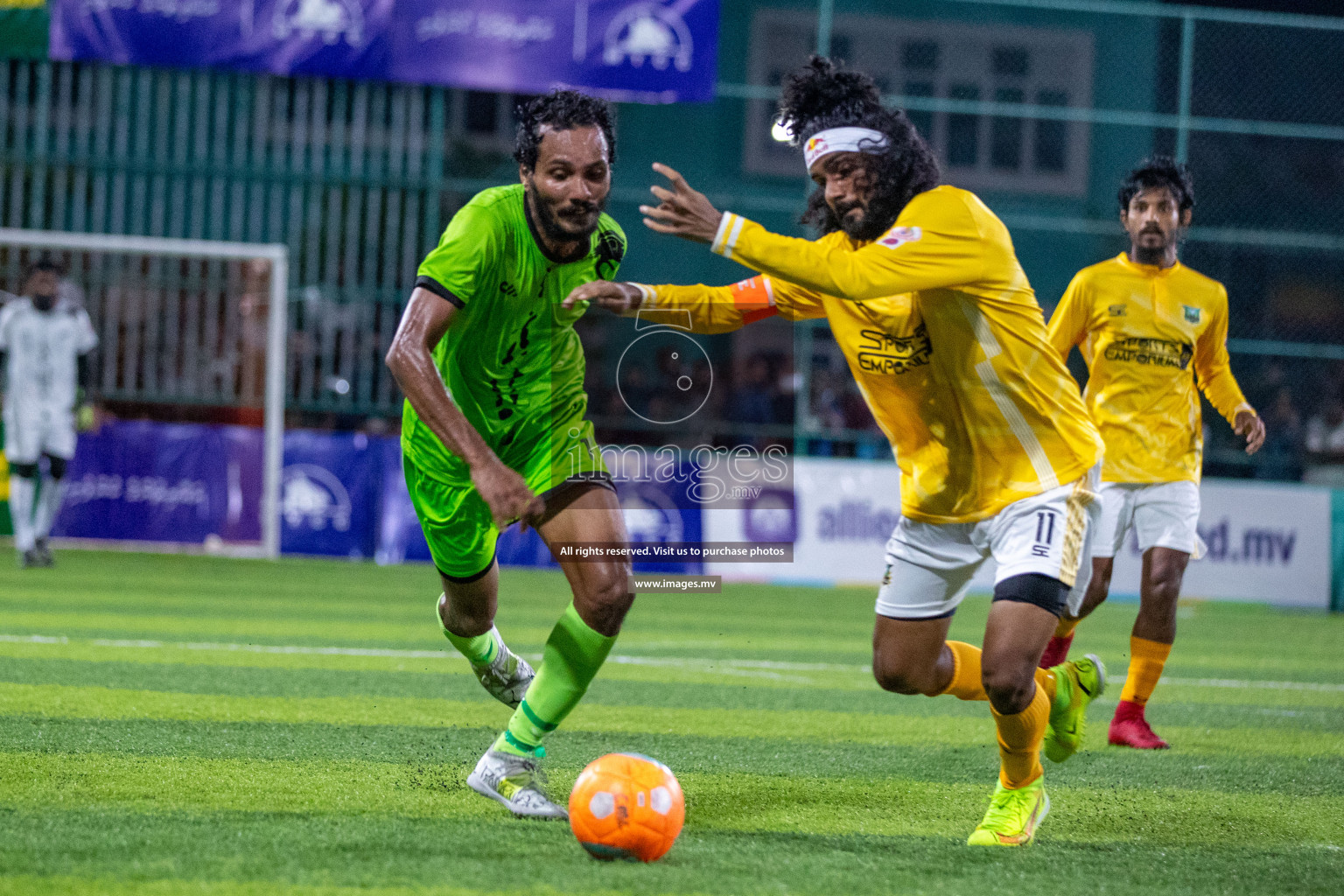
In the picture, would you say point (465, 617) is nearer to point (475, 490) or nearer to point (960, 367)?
point (475, 490)

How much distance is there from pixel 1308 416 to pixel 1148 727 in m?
10.9

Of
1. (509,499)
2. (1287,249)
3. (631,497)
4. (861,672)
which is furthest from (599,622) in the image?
(1287,249)

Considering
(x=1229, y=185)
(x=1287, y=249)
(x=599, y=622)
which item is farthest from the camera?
(x=1229, y=185)

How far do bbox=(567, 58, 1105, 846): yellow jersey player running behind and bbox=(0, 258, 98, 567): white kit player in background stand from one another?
9503 mm

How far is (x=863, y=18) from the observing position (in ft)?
61.1

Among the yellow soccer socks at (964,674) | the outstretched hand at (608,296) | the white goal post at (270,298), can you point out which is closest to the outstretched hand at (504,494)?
the outstretched hand at (608,296)

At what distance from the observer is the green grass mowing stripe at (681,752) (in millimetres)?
5180

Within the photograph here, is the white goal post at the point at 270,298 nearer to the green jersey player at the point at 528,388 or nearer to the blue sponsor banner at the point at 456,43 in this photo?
the blue sponsor banner at the point at 456,43

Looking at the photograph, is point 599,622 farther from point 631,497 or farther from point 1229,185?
point 1229,185

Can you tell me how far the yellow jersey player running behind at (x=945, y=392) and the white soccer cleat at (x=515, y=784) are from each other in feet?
3.79

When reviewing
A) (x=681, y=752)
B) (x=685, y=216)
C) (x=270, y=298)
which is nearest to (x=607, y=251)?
(x=685, y=216)

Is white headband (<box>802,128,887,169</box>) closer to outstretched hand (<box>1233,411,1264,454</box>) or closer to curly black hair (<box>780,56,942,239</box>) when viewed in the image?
curly black hair (<box>780,56,942,239</box>)

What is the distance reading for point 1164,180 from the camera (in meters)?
6.69

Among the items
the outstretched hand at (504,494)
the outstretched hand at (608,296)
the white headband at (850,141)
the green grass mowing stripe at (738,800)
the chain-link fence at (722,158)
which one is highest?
the chain-link fence at (722,158)
